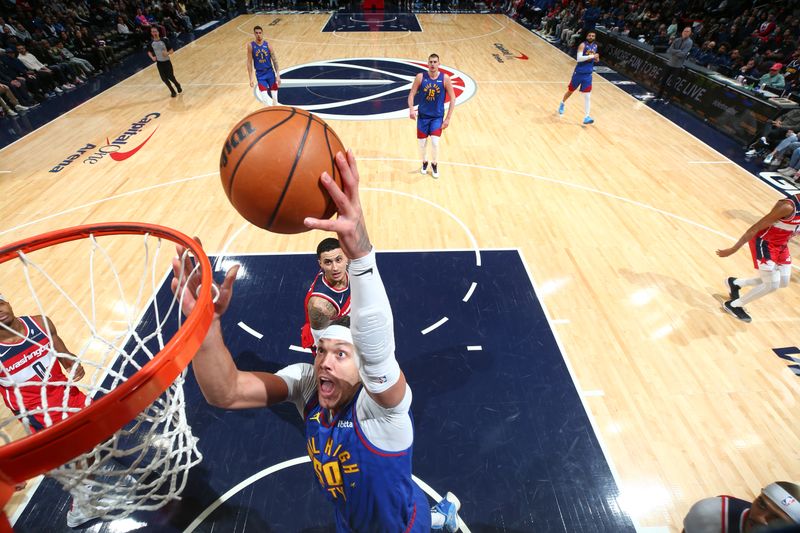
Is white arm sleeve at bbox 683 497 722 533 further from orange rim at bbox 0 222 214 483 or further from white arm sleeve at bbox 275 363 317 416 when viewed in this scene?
orange rim at bbox 0 222 214 483

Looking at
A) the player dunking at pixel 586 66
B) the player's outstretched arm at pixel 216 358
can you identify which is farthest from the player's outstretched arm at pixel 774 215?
the player dunking at pixel 586 66

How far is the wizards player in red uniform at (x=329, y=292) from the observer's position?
10.6 feet

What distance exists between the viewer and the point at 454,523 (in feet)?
9.87

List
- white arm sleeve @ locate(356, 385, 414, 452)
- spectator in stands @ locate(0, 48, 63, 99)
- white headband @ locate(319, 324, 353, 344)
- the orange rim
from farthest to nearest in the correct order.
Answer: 1. spectator in stands @ locate(0, 48, 63, 99)
2. white headband @ locate(319, 324, 353, 344)
3. white arm sleeve @ locate(356, 385, 414, 452)
4. the orange rim

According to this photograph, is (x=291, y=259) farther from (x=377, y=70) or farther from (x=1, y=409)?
(x=377, y=70)

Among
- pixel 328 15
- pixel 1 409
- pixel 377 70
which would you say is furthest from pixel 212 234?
pixel 328 15

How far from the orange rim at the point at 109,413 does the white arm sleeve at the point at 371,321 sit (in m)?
0.67

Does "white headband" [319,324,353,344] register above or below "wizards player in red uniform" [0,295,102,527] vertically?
above

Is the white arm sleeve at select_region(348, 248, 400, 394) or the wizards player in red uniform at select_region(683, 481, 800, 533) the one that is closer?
the white arm sleeve at select_region(348, 248, 400, 394)

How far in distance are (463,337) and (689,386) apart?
2.24 metres

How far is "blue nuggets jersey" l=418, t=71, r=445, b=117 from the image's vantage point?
659cm

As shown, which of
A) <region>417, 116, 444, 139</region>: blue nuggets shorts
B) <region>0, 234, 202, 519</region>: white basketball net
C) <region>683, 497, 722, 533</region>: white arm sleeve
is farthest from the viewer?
<region>417, 116, 444, 139</region>: blue nuggets shorts

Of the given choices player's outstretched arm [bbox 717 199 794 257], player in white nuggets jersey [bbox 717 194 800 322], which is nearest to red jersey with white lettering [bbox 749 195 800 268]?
player in white nuggets jersey [bbox 717 194 800 322]

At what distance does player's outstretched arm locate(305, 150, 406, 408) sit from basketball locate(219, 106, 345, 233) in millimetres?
393
